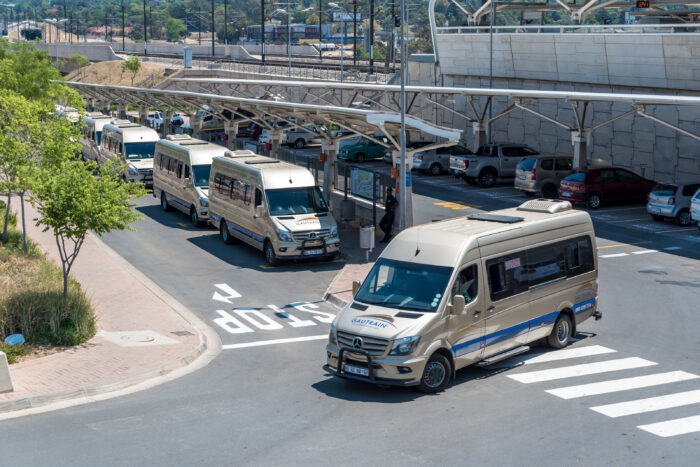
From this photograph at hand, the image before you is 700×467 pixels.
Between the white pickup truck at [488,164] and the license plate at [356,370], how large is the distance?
2782 cm

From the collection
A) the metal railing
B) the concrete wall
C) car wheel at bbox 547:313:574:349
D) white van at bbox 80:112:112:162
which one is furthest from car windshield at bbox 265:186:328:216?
the metal railing

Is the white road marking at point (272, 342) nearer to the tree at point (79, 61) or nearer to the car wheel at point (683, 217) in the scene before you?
the car wheel at point (683, 217)

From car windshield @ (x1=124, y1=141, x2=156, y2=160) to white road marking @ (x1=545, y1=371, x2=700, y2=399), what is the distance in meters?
29.4

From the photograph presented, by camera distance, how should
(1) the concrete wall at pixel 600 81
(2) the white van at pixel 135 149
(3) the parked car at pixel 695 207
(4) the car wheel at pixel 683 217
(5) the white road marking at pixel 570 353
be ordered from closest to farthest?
(5) the white road marking at pixel 570 353 < (3) the parked car at pixel 695 207 < (4) the car wheel at pixel 683 217 < (1) the concrete wall at pixel 600 81 < (2) the white van at pixel 135 149

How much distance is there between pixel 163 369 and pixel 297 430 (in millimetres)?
4111

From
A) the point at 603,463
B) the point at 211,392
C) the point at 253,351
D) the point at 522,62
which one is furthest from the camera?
the point at 522,62

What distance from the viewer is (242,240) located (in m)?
27.2

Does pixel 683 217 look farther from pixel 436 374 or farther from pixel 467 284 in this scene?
pixel 436 374

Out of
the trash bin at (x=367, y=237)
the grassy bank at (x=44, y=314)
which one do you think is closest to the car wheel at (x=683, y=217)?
the trash bin at (x=367, y=237)

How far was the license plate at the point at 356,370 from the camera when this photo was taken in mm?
13375

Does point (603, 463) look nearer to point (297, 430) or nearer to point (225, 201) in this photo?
point (297, 430)

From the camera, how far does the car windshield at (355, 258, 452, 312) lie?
13.9 meters

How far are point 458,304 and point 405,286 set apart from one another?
108cm

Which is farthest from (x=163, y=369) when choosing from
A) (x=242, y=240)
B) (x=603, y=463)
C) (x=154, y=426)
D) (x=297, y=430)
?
(x=242, y=240)
